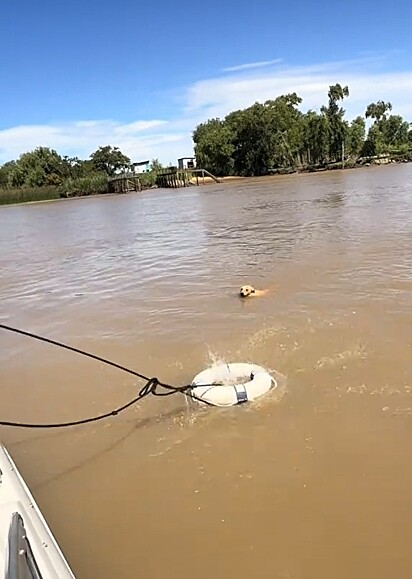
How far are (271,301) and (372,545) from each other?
535 centimetres

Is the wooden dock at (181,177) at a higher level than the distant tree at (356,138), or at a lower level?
lower

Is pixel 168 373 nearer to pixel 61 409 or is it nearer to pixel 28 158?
pixel 61 409

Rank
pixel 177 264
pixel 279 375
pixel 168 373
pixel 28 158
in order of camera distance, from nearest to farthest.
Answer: pixel 279 375
pixel 168 373
pixel 177 264
pixel 28 158

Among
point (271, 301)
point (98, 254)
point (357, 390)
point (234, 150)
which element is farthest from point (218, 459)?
point (234, 150)

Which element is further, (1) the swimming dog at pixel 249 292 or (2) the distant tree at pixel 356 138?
(2) the distant tree at pixel 356 138

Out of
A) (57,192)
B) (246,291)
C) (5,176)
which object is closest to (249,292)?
(246,291)

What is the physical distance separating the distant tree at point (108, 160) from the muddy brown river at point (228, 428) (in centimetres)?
7388

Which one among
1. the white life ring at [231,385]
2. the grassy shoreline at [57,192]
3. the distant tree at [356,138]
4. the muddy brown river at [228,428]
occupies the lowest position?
the muddy brown river at [228,428]

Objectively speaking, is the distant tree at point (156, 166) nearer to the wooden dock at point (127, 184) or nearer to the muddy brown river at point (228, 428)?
the wooden dock at point (127, 184)

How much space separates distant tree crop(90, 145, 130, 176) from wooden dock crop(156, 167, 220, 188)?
1835 centimetres

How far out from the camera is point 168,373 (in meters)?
5.84

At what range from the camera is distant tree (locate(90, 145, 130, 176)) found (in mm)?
80938

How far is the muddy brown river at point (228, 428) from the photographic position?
3242 millimetres

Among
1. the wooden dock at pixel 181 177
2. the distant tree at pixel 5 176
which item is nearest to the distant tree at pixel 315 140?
the wooden dock at pixel 181 177
